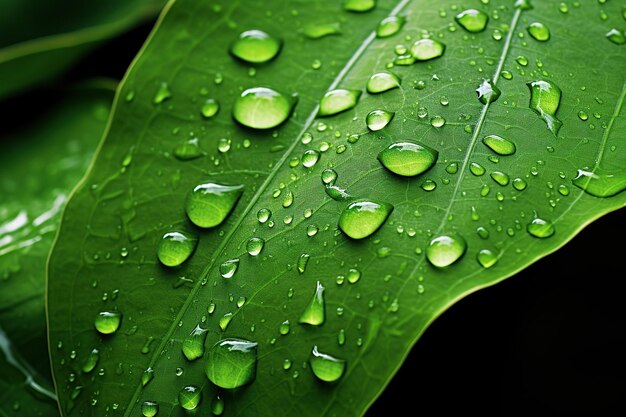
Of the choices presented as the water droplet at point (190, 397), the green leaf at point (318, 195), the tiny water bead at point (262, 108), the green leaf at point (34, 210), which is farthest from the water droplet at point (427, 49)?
the green leaf at point (34, 210)

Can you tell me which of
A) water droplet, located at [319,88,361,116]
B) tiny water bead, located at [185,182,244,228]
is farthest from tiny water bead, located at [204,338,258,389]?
water droplet, located at [319,88,361,116]

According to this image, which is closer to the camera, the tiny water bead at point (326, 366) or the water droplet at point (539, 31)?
the tiny water bead at point (326, 366)

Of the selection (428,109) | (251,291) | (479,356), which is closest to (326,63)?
(428,109)

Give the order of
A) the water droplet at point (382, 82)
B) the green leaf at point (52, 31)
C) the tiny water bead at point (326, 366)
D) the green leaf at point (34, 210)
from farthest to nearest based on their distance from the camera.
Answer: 1. the green leaf at point (52, 31)
2. the green leaf at point (34, 210)
3. the water droplet at point (382, 82)
4. the tiny water bead at point (326, 366)

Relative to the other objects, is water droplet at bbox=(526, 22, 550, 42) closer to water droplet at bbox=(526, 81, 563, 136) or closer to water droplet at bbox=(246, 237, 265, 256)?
water droplet at bbox=(526, 81, 563, 136)

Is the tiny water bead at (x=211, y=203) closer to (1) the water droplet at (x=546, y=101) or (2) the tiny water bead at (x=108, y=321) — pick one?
(2) the tiny water bead at (x=108, y=321)

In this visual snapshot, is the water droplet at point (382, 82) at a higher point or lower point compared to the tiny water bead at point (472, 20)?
lower

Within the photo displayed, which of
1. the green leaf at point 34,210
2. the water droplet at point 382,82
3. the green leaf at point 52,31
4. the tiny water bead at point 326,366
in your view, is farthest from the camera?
the green leaf at point 52,31
